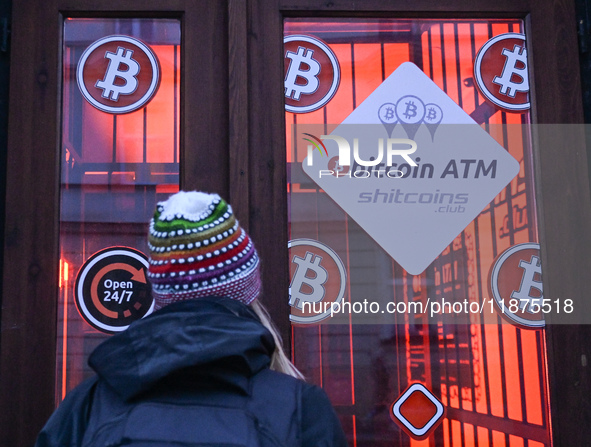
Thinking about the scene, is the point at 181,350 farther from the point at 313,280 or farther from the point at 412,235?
the point at 412,235

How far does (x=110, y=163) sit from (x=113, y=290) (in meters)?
0.55

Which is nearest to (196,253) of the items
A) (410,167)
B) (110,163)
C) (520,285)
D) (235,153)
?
(235,153)

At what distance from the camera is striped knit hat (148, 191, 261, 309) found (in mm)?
1693

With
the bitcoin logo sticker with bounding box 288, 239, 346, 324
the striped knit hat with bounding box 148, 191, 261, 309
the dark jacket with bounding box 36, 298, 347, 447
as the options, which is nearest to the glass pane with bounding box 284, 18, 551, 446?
the bitcoin logo sticker with bounding box 288, 239, 346, 324

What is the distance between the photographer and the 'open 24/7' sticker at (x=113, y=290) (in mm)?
2811

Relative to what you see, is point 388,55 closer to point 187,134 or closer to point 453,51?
point 453,51

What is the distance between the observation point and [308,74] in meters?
3.00

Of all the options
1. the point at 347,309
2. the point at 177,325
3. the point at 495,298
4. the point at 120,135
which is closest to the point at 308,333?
the point at 347,309

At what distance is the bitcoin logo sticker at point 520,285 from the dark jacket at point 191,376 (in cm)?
150

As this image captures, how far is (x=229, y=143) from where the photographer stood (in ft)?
9.46

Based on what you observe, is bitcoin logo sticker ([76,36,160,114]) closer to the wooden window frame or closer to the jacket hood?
the wooden window frame

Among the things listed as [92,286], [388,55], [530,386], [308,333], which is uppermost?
Answer: [388,55]

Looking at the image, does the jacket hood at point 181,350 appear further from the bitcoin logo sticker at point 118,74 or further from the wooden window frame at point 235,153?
the bitcoin logo sticker at point 118,74

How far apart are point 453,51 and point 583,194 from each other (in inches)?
33.7
